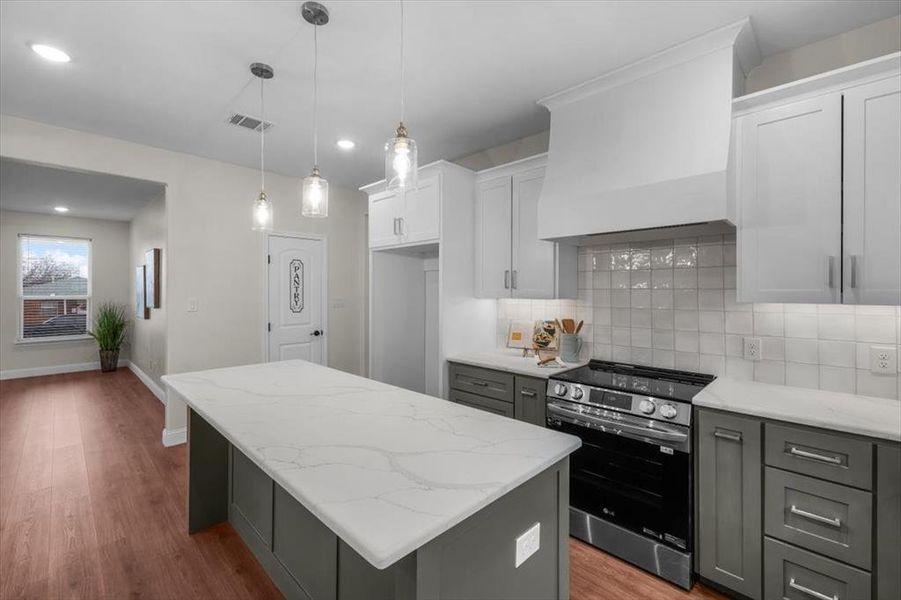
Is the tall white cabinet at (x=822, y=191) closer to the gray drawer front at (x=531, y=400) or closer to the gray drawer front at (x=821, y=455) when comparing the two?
the gray drawer front at (x=821, y=455)

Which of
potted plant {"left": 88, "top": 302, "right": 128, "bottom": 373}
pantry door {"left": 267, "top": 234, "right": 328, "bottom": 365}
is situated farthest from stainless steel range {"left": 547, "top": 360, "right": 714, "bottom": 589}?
potted plant {"left": 88, "top": 302, "right": 128, "bottom": 373}

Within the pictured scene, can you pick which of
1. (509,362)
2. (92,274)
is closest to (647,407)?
(509,362)

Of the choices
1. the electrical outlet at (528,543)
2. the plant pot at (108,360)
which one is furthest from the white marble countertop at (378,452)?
the plant pot at (108,360)

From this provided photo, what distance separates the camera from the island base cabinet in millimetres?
1017

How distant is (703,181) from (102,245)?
8.87 metres

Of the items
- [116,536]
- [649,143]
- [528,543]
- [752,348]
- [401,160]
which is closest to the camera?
[528,543]

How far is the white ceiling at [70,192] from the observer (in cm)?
443

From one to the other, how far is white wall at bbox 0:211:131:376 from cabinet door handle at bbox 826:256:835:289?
29.9ft

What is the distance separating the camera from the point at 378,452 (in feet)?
4.23

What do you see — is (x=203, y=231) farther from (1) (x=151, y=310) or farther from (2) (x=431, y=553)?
(2) (x=431, y=553)

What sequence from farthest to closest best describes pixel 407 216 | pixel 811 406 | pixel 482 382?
pixel 407 216, pixel 482 382, pixel 811 406

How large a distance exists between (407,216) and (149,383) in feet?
16.2

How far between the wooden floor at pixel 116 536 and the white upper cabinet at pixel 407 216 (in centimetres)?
228

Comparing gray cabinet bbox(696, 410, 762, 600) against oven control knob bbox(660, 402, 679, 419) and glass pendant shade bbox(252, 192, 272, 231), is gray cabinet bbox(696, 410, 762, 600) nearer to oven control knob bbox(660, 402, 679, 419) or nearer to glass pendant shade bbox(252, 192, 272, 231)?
oven control knob bbox(660, 402, 679, 419)
